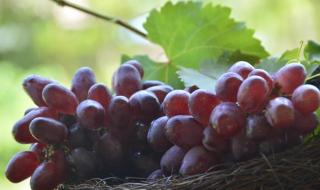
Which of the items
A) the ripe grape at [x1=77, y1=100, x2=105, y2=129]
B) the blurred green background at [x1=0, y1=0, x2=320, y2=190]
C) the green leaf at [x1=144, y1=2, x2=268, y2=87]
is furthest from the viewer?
the blurred green background at [x1=0, y1=0, x2=320, y2=190]

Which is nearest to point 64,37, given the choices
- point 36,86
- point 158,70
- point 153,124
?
point 158,70

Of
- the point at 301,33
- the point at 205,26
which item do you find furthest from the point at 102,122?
the point at 301,33

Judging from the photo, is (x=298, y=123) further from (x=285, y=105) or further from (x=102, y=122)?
(x=102, y=122)

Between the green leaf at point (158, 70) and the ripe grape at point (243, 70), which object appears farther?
the green leaf at point (158, 70)

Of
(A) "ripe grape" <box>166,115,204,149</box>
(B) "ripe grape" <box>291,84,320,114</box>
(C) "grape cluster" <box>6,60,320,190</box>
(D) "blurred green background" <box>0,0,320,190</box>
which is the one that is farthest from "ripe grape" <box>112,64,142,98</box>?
(D) "blurred green background" <box>0,0,320,190</box>

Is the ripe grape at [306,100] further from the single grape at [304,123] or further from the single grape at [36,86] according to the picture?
the single grape at [36,86]

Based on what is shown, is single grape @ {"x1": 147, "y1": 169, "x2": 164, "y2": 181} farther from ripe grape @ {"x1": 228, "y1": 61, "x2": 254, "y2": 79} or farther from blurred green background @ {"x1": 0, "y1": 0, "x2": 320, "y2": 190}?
blurred green background @ {"x1": 0, "y1": 0, "x2": 320, "y2": 190}

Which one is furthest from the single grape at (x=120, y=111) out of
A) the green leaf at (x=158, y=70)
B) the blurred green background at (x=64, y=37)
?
the blurred green background at (x=64, y=37)
